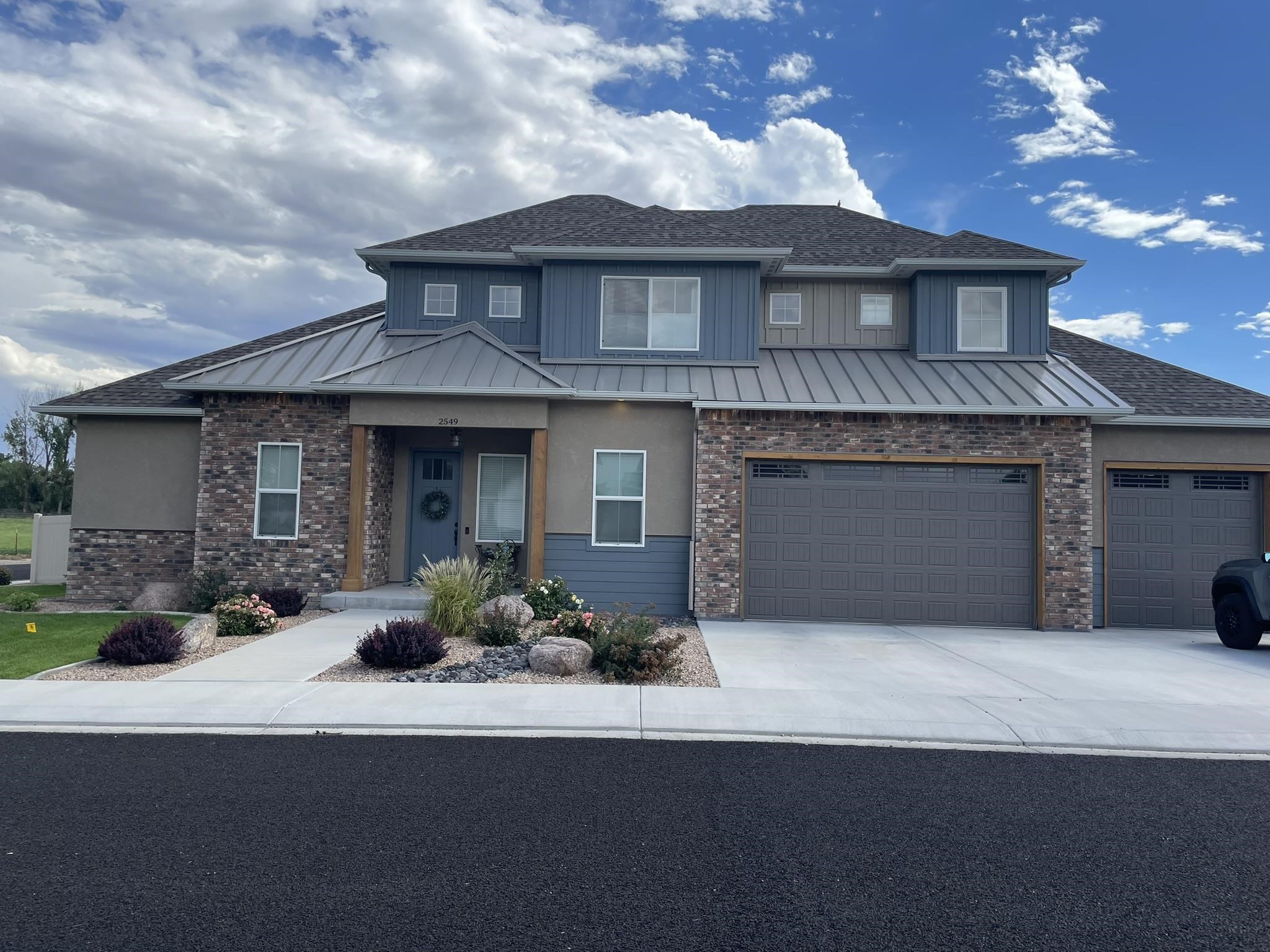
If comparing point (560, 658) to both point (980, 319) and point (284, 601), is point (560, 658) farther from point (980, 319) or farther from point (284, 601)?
point (980, 319)

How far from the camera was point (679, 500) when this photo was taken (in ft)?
45.2

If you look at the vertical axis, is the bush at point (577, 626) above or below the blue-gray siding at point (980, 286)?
below

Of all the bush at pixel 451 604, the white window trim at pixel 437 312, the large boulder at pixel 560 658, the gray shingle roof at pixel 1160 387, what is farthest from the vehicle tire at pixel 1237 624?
the white window trim at pixel 437 312

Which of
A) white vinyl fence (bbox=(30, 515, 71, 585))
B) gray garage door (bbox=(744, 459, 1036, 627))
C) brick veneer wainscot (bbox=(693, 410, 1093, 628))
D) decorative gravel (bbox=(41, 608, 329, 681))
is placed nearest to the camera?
decorative gravel (bbox=(41, 608, 329, 681))

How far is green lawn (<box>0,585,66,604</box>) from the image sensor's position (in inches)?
599

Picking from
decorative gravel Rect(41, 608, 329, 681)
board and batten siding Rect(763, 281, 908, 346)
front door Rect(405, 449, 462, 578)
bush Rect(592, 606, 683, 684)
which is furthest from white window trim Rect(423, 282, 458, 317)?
bush Rect(592, 606, 683, 684)

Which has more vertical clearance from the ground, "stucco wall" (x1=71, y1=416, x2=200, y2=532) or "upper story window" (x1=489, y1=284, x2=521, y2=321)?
"upper story window" (x1=489, y1=284, x2=521, y2=321)

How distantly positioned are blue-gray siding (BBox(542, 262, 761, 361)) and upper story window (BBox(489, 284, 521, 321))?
3.16 ft

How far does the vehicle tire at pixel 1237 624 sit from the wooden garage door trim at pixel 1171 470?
5.56 ft

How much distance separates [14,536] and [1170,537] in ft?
124

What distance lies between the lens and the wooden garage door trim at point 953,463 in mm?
13164

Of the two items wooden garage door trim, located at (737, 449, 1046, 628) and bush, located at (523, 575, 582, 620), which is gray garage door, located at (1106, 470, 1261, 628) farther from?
bush, located at (523, 575, 582, 620)

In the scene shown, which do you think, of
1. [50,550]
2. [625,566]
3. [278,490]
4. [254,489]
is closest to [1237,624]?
[625,566]

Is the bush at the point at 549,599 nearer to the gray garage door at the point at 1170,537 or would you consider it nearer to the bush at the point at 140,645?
the bush at the point at 140,645
